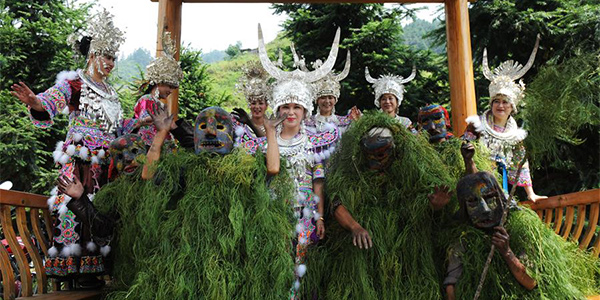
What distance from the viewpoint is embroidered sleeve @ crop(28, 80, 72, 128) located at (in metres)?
3.39

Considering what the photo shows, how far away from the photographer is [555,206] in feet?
13.5

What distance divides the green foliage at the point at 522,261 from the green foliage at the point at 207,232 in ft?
3.54

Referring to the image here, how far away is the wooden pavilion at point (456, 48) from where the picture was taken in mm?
4758

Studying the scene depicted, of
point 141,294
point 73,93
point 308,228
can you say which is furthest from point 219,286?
point 73,93

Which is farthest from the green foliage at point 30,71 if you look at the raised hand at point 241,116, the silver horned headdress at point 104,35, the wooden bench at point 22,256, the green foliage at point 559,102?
the green foliage at point 559,102

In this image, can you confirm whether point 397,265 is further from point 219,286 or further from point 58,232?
point 58,232

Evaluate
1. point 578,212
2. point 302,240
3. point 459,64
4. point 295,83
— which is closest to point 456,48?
point 459,64

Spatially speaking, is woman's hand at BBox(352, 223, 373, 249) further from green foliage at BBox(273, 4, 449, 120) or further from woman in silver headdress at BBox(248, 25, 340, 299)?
green foliage at BBox(273, 4, 449, 120)

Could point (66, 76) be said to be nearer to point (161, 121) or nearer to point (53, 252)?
point (161, 121)

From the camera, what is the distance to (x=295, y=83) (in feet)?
11.1

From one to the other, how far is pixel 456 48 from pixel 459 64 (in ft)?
0.59

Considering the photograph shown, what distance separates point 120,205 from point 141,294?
755 millimetres

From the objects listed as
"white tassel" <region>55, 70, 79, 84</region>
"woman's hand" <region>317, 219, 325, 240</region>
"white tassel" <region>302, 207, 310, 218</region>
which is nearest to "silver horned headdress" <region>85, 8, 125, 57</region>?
"white tassel" <region>55, 70, 79, 84</region>

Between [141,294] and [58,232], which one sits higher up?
[58,232]
